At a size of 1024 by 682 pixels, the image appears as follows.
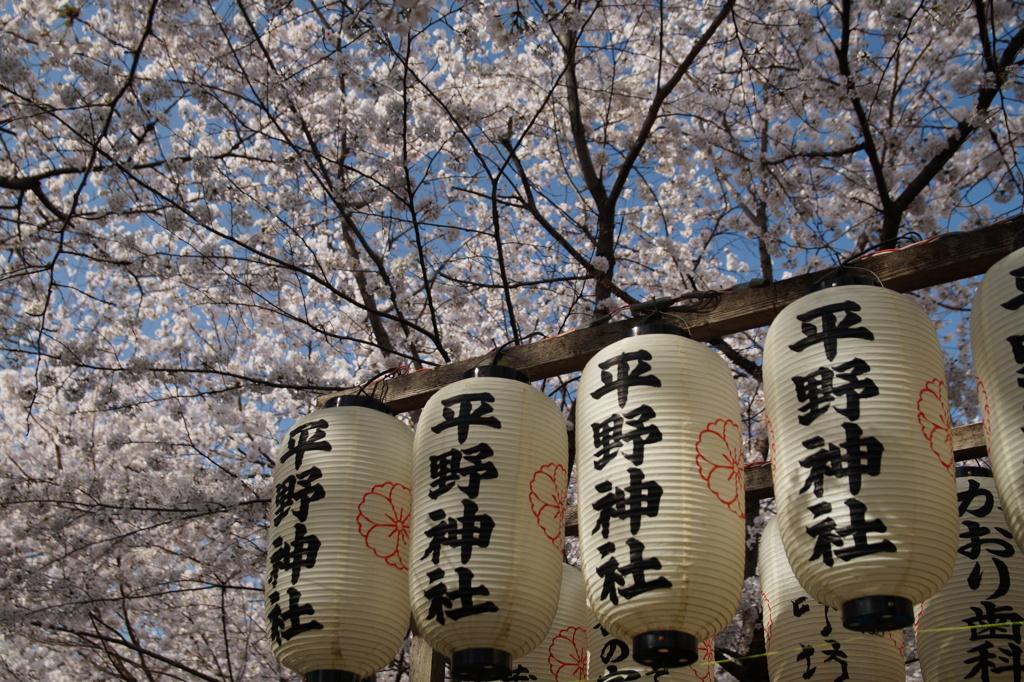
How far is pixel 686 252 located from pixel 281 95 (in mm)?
5431

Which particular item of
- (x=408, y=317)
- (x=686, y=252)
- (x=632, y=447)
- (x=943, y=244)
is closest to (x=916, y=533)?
(x=632, y=447)

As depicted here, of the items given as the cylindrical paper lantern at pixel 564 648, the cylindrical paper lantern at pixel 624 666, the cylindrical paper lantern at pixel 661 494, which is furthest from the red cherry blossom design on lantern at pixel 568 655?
the cylindrical paper lantern at pixel 661 494

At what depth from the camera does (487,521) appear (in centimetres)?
365

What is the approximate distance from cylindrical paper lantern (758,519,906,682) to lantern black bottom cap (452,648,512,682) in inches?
55.6

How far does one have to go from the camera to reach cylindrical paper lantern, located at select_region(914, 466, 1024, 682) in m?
3.90

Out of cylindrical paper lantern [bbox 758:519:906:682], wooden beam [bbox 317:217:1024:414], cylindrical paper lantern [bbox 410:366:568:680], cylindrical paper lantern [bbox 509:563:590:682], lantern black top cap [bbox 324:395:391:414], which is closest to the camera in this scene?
cylindrical paper lantern [bbox 410:366:568:680]

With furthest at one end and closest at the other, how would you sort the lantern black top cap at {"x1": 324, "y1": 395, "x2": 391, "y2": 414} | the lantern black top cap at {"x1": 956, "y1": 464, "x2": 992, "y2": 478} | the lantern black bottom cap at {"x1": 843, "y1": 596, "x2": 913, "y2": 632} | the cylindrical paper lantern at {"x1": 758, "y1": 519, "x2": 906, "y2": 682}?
the lantern black top cap at {"x1": 956, "y1": 464, "x2": 992, "y2": 478}
the lantern black top cap at {"x1": 324, "y1": 395, "x2": 391, "y2": 414}
the cylindrical paper lantern at {"x1": 758, "y1": 519, "x2": 906, "y2": 682}
the lantern black bottom cap at {"x1": 843, "y1": 596, "x2": 913, "y2": 632}

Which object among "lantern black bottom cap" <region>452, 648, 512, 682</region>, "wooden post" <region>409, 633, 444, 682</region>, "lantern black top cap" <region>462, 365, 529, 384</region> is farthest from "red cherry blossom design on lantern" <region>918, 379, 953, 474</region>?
"wooden post" <region>409, 633, 444, 682</region>

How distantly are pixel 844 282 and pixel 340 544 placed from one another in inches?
104

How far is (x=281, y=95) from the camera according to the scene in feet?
29.0

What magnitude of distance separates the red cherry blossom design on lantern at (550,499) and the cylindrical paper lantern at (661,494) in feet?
0.83

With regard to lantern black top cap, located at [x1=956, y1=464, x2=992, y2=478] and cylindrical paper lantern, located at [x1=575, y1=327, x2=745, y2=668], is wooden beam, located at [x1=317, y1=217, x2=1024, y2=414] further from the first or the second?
lantern black top cap, located at [x1=956, y1=464, x2=992, y2=478]

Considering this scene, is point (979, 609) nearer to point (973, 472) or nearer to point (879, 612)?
point (973, 472)

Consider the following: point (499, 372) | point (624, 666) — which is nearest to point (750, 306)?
point (499, 372)
